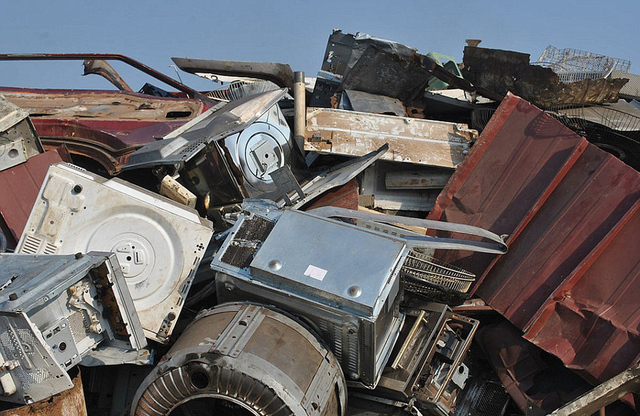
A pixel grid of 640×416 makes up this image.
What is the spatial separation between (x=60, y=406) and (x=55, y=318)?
1.66 feet

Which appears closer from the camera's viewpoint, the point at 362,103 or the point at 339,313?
the point at 339,313

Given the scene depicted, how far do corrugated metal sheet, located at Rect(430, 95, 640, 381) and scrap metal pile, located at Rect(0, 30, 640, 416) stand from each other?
0.04 ft

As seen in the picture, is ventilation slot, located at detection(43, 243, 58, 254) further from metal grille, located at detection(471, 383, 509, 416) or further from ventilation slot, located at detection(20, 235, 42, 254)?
metal grille, located at detection(471, 383, 509, 416)

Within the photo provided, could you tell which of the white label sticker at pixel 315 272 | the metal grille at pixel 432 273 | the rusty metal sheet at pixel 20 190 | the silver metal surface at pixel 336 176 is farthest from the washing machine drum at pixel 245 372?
the rusty metal sheet at pixel 20 190

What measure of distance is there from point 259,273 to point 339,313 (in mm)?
482

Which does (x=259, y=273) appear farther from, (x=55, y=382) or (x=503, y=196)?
(x=503, y=196)

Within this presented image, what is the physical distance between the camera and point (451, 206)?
4387mm

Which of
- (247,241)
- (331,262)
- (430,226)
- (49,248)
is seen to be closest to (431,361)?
(430,226)

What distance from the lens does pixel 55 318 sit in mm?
2641

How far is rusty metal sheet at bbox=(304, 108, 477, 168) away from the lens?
4.97 meters

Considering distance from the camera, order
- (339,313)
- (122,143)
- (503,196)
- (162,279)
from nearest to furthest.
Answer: (339,313) < (162,279) < (503,196) < (122,143)

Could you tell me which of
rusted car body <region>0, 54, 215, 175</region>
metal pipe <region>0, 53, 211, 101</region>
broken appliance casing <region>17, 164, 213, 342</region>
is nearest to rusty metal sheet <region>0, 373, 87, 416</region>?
broken appliance casing <region>17, 164, 213, 342</region>

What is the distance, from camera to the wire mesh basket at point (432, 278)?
11.3 ft

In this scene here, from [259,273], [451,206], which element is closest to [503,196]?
[451,206]
